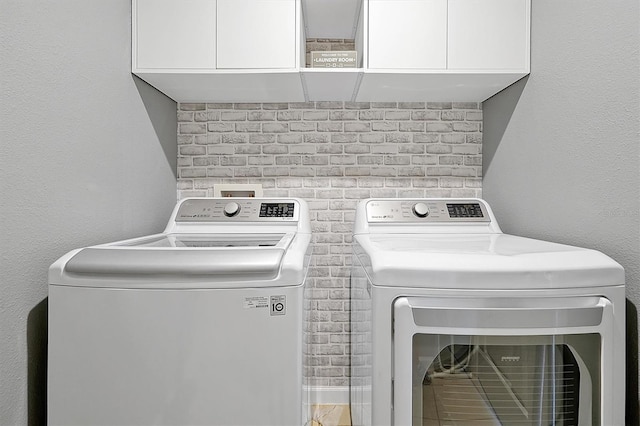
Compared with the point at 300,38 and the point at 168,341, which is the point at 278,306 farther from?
the point at 300,38

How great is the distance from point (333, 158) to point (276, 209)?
48cm

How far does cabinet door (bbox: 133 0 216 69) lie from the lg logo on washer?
3.62 ft

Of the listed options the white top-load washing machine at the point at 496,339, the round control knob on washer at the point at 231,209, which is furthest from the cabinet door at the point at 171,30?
the white top-load washing machine at the point at 496,339

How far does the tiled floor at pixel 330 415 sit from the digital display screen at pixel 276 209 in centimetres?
103

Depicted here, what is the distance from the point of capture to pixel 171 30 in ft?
5.64

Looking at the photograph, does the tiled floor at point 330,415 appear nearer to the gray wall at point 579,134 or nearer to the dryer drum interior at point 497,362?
the dryer drum interior at point 497,362

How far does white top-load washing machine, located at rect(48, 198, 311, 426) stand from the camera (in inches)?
42.5

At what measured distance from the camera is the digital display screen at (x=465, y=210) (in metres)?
1.96

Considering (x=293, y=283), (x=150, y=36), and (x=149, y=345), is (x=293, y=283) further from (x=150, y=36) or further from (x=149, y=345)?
(x=150, y=36)

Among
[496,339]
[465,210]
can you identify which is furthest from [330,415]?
[496,339]

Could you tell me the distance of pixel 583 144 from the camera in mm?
1380

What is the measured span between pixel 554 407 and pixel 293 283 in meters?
0.78

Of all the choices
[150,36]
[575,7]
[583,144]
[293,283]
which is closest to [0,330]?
[293,283]

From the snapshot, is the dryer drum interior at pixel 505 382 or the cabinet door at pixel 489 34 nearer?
the dryer drum interior at pixel 505 382
